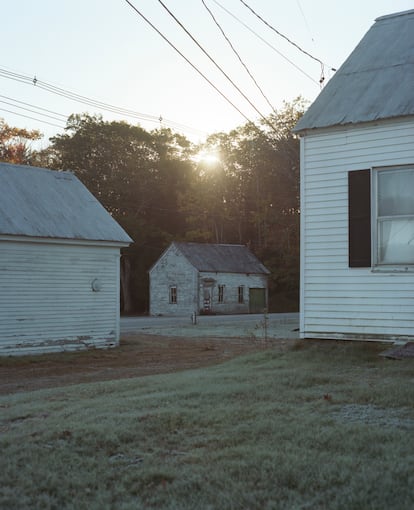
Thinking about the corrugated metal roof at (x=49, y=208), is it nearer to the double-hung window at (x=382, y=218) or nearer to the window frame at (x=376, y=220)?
the double-hung window at (x=382, y=218)

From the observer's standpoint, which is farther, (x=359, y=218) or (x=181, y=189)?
(x=181, y=189)

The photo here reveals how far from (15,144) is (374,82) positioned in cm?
4263

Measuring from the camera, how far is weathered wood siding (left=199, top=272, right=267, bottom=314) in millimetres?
51188

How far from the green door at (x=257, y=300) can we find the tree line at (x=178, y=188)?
7.57 ft

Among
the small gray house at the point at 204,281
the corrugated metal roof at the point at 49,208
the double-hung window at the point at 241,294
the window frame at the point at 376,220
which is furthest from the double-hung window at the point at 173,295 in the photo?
the window frame at the point at 376,220

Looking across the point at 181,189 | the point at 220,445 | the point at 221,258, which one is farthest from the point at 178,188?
the point at 220,445

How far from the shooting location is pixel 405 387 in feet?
29.3

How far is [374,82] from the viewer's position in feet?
44.4

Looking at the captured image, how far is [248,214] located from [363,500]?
59550 millimetres

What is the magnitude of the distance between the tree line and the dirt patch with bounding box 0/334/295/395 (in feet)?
92.0

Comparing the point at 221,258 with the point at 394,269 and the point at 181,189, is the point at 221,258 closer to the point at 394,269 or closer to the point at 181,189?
the point at 181,189

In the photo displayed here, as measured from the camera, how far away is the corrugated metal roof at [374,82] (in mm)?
12758

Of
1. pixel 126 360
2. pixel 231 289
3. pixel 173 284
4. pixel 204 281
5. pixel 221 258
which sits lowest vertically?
pixel 126 360

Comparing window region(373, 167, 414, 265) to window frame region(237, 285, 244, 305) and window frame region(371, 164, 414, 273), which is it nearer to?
window frame region(371, 164, 414, 273)
